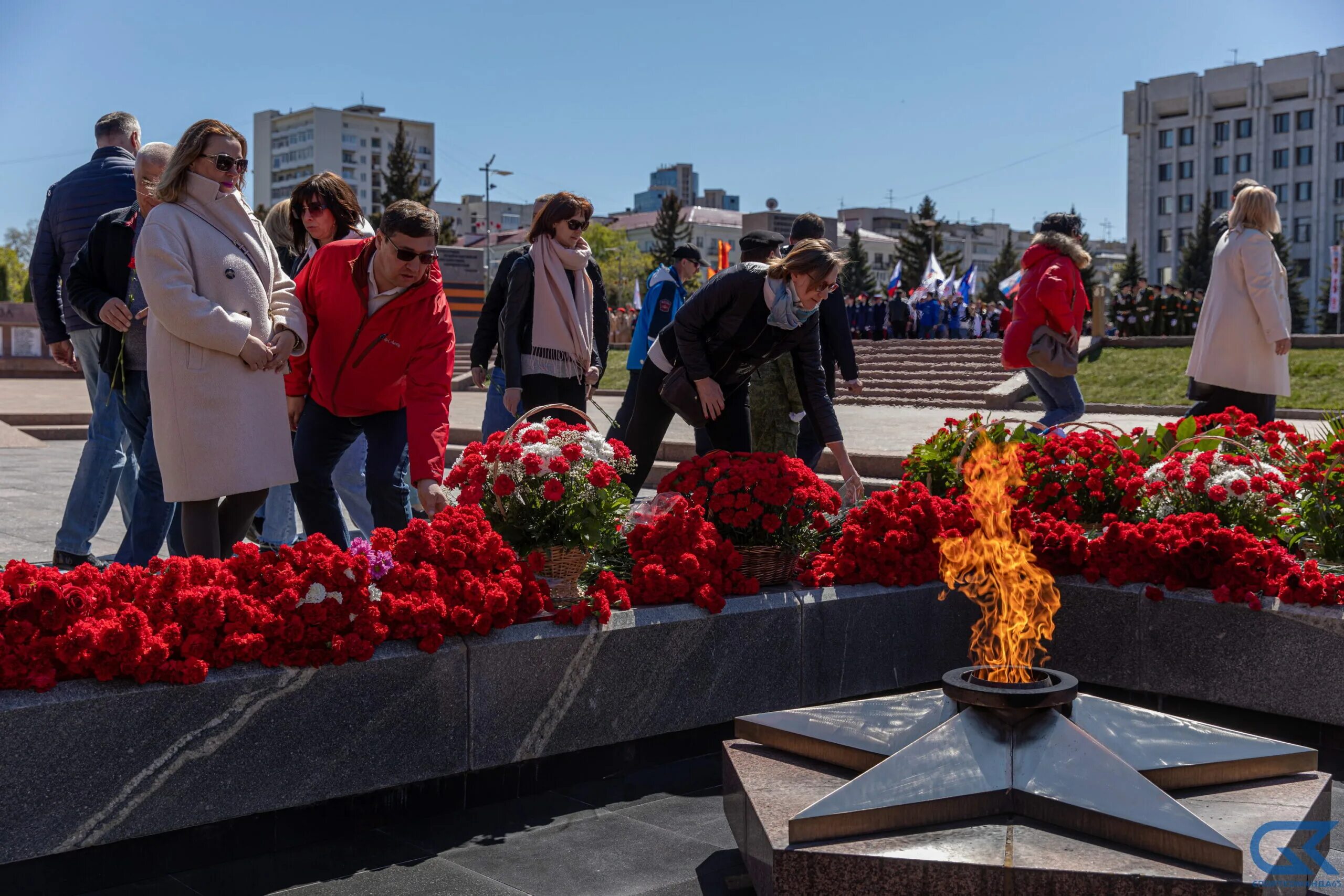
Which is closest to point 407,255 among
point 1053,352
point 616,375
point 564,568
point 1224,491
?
point 564,568

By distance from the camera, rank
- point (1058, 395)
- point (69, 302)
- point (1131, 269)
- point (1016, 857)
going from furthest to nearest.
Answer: point (1131, 269), point (1058, 395), point (69, 302), point (1016, 857)

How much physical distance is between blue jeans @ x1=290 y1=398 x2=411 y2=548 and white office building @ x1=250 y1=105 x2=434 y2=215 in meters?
145

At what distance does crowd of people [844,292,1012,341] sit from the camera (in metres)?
38.2

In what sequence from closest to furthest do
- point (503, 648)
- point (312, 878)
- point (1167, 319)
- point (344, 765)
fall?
1. point (312, 878)
2. point (344, 765)
3. point (503, 648)
4. point (1167, 319)

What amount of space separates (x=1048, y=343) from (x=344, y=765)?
549cm

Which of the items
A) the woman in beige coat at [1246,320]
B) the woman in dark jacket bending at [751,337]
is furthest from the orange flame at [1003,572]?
the woman in beige coat at [1246,320]

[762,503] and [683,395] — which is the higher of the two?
[683,395]

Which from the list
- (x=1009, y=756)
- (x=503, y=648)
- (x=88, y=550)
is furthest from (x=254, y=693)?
(x=88, y=550)

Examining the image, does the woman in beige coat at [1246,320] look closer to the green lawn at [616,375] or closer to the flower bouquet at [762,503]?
the flower bouquet at [762,503]

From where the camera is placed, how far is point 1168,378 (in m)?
22.6

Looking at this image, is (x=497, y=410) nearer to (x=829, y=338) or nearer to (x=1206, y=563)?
(x=829, y=338)

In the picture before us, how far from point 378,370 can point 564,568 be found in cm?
107

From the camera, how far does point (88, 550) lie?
6.18 meters

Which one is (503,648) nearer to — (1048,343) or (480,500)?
(480,500)
